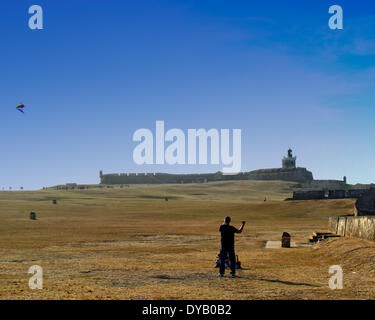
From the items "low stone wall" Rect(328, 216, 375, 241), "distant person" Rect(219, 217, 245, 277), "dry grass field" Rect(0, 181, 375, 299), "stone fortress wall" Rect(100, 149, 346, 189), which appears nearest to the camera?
"dry grass field" Rect(0, 181, 375, 299)

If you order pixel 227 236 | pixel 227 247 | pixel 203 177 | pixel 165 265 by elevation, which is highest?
pixel 203 177

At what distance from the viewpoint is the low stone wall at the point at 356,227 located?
18359 millimetres

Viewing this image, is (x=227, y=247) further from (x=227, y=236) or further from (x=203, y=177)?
(x=203, y=177)

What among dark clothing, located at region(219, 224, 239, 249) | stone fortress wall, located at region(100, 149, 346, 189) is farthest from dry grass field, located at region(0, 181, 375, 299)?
stone fortress wall, located at region(100, 149, 346, 189)

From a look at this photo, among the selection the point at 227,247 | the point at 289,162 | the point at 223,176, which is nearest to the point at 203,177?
the point at 223,176

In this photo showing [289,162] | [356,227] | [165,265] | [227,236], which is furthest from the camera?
[289,162]

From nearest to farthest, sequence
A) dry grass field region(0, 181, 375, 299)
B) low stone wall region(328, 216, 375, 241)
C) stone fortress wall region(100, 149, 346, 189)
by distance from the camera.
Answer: dry grass field region(0, 181, 375, 299) → low stone wall region(328, 216, 375, 241) → stone fortress wall region(100, 149, 346, 189)

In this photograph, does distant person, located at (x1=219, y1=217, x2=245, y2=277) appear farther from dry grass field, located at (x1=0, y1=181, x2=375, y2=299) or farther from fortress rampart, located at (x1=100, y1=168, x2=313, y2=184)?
fortress rampart, located at (x1=100, y1=168, x2=313, y2=184)

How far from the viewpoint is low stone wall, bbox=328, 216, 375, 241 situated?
18.4 m

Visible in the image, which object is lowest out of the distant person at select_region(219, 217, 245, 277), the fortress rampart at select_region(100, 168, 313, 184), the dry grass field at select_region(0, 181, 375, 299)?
the dry grass field at select_region(0, 181, 375, 299)

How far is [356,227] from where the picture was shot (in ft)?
67.7

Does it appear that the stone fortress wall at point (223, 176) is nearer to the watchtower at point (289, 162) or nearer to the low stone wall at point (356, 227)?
the watchtower at point (289, 162)

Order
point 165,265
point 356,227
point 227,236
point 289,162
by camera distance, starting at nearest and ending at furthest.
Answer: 1. point 227,236
2. point 165,265
3. point 356,227
4. point 289,162

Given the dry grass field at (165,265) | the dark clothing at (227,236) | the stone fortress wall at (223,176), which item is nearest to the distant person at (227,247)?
the dark clothing at (227,236)
